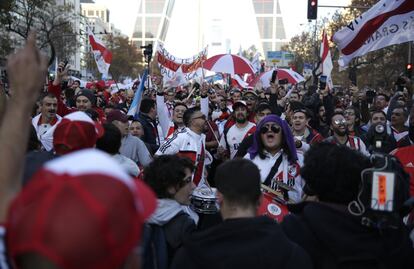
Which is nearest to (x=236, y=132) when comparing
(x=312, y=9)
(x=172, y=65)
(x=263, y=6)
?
(x=172, y=65)

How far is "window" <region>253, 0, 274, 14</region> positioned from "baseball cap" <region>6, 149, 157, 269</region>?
606ft

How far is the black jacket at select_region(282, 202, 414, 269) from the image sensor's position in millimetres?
2539

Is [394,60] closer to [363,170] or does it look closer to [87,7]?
[363,170]

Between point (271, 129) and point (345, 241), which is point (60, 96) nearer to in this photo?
point (271, 129)

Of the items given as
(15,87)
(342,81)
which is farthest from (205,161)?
(342,81)

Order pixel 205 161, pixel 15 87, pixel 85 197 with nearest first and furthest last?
pixel 85 197
pixel 15 87
pixel 205 161

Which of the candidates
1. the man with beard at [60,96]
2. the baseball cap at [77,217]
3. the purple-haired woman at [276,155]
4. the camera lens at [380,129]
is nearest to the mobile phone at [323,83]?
the man with beard at [60,96]

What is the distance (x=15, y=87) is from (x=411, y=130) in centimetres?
484

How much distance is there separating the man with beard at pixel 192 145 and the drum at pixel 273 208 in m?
1.78

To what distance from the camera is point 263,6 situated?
181500 millimetres

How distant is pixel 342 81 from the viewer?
220 feet

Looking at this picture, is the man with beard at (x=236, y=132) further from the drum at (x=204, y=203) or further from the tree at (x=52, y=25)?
the tree at (x=52, y=25)

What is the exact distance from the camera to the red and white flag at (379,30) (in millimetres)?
6736

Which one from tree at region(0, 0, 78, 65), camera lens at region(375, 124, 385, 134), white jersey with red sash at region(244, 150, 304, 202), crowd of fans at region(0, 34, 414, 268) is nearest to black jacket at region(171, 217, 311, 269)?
crowd of fans at region(0, 34, 414, 268)
